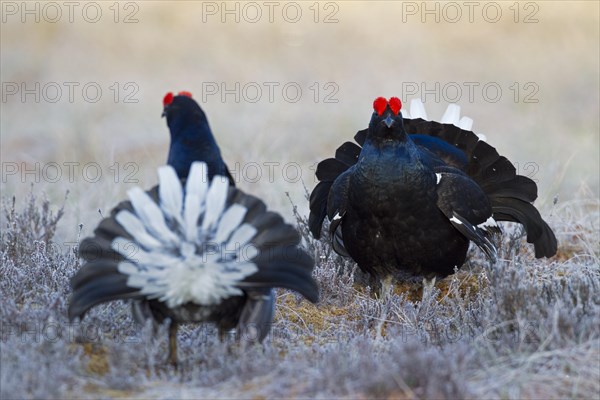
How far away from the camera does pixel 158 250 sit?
2.78 metres

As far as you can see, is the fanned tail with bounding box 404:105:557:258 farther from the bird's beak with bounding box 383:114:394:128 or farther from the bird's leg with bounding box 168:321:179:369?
the bird's leg with bounding box 168:321:179:369

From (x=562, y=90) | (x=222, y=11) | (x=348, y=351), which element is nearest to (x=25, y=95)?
(x=222, y=11)

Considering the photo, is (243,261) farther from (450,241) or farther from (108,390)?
(450,241)

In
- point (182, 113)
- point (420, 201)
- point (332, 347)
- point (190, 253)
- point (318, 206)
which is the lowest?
point (332, 347)

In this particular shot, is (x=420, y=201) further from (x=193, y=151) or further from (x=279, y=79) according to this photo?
(x=279, y=79)

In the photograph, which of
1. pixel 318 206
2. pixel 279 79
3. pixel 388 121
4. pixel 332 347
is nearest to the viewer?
pixel 332 347

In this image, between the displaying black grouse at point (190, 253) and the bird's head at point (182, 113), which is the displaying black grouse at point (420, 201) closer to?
the bird's head at point (182, 113)

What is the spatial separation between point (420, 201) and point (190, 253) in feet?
4.98

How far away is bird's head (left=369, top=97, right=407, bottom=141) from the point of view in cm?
392

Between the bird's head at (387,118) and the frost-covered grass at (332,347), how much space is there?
76cm

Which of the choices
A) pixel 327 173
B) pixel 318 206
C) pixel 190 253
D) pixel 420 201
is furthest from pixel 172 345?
pixel 327 173

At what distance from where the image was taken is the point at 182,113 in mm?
3412

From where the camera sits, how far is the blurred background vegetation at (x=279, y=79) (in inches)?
315

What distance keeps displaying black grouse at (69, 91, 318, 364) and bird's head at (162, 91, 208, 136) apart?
46cm
